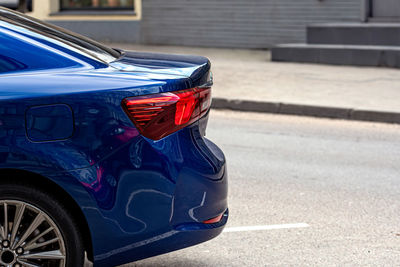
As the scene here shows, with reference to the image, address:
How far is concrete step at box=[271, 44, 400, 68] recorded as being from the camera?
14836 millimetres

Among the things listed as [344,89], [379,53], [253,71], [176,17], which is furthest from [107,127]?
[176,17]

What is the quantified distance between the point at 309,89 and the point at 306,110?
1.46m

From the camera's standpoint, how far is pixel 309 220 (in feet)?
18.2

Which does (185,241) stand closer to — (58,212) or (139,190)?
(139,190)

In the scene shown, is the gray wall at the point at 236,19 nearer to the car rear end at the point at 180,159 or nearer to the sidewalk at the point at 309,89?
the sidewalk at the point at 309,89

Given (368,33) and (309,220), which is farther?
(368,33)

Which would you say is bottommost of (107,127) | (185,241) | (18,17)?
(185,241)

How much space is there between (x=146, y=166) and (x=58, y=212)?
460 millimetres

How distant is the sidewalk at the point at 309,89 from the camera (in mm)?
10582

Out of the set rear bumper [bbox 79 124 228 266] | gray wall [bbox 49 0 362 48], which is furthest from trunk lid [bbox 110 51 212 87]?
gray wall [bbox 49 0 362 48]

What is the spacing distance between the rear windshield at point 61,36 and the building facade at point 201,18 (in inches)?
528

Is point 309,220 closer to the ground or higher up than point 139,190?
closer to the ground

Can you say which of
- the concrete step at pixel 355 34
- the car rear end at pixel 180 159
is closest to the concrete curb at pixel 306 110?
the concrete step at pixel 355 34

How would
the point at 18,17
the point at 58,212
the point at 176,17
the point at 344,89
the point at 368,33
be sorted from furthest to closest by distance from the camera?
the point at 176,17, the point at 368,33, the point at 344,89, the point at 18,17, the point at 58,212
